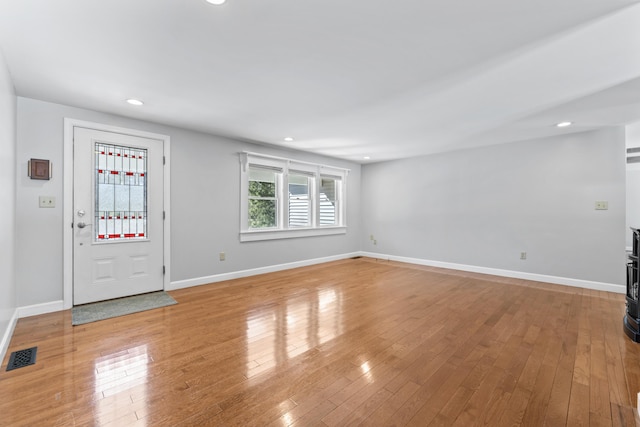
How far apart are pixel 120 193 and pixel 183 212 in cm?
81

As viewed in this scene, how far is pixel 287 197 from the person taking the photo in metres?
5.51

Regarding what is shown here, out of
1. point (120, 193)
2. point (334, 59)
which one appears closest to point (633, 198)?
point (334, 59)

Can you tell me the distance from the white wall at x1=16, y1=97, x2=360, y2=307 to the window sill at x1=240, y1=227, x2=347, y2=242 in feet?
0.33

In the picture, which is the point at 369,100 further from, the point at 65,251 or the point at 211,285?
the point at 65,251

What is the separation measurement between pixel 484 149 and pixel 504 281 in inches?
94.8

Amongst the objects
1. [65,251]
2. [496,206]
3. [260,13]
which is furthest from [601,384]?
[65,251]

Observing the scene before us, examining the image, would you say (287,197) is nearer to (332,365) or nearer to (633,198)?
(332,365)

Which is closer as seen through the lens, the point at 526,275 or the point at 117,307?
the point at 117,307

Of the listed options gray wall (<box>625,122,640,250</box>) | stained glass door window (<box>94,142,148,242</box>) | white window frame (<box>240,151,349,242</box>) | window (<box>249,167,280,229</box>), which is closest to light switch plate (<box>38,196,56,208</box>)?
stained glass door window (<box>94,142,148,242</box>)

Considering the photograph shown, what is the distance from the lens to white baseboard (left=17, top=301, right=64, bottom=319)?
3.04 meters

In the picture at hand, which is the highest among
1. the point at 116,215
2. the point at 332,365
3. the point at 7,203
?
the point at 7,203

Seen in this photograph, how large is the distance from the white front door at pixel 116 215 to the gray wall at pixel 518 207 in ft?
15.8

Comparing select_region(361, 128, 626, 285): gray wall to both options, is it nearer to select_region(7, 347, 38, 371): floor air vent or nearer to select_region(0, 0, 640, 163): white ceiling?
select_region(0, 0, 640, 163): white ceiling

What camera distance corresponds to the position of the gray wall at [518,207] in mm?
4188
